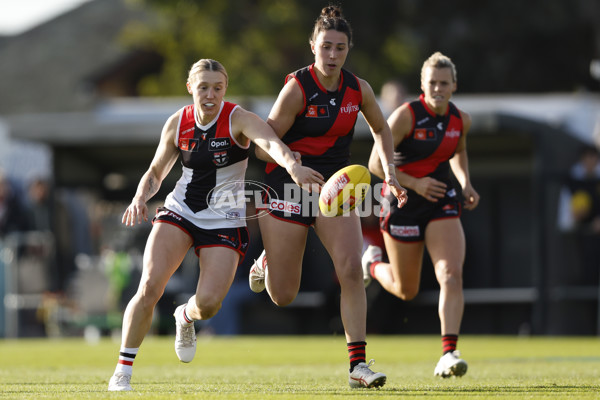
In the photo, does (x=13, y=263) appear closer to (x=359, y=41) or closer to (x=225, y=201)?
(x=225, y=201)

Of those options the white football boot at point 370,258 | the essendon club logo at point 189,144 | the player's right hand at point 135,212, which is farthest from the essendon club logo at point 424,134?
the player's right hand at point 135,212

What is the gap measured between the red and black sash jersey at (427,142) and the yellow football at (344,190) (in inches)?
72.8

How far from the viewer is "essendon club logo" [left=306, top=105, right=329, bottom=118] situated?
25.9ft

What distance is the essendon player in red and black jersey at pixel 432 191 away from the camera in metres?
8.98

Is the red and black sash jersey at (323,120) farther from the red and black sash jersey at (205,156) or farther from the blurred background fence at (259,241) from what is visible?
the blurred background fence at (259,241)

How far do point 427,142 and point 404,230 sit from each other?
754 mm

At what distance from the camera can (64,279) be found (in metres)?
19.6

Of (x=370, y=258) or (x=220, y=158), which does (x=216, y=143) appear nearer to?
(x=220, y=158)

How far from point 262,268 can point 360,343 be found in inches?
48.5

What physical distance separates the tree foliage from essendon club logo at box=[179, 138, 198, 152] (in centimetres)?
2439

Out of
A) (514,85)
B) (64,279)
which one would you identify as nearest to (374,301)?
(64,279)

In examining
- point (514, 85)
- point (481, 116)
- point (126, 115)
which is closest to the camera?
point (481, 116)

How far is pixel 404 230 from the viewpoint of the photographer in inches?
367

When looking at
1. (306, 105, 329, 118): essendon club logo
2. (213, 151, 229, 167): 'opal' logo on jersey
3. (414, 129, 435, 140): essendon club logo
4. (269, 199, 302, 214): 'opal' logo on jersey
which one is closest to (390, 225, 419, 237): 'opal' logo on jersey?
(414, 129, 435, 140): essendon club logo
